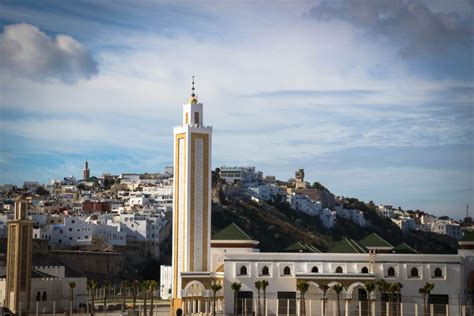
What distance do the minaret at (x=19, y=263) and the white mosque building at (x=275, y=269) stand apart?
377 cm

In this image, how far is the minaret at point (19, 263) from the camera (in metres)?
23.4

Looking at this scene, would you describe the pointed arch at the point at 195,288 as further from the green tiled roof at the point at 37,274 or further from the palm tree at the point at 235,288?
the green tiled roof at the point at 37,274

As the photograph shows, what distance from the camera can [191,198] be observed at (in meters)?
22.9

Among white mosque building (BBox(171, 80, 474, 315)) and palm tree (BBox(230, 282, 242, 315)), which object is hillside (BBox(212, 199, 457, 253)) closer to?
white mosque building (BBox(171, 80, 474, 315))

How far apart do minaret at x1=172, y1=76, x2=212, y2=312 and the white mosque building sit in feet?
0.08

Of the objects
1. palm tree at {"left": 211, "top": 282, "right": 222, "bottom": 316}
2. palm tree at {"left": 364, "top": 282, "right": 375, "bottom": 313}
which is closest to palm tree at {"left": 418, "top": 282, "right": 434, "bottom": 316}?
palm tree at {"left": 364, "top": 282, "right": 375, "bottom": 313}

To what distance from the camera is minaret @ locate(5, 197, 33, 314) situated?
23406mm

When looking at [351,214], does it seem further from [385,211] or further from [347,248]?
[347,248]

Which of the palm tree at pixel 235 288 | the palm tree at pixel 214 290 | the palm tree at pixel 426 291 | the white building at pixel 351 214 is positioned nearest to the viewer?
the palm tree at pixel 426 291

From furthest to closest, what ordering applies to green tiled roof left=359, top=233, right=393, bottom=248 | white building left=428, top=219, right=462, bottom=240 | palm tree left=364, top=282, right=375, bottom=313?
white building left=428, top=219, right=462, bottom=240 < green tiled roof left=359, top=233, right=393, bottom=248 < palm tree left=364, top=282, right=375, bottom=313

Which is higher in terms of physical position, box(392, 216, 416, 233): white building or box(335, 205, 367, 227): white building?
box(335, 205, 367, 227): white building

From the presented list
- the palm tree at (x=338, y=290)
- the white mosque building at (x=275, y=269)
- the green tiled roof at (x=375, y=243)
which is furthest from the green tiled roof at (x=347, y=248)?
the palm tree at (x=338, y=290)

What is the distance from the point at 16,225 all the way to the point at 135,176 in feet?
121

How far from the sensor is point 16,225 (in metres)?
23.6
